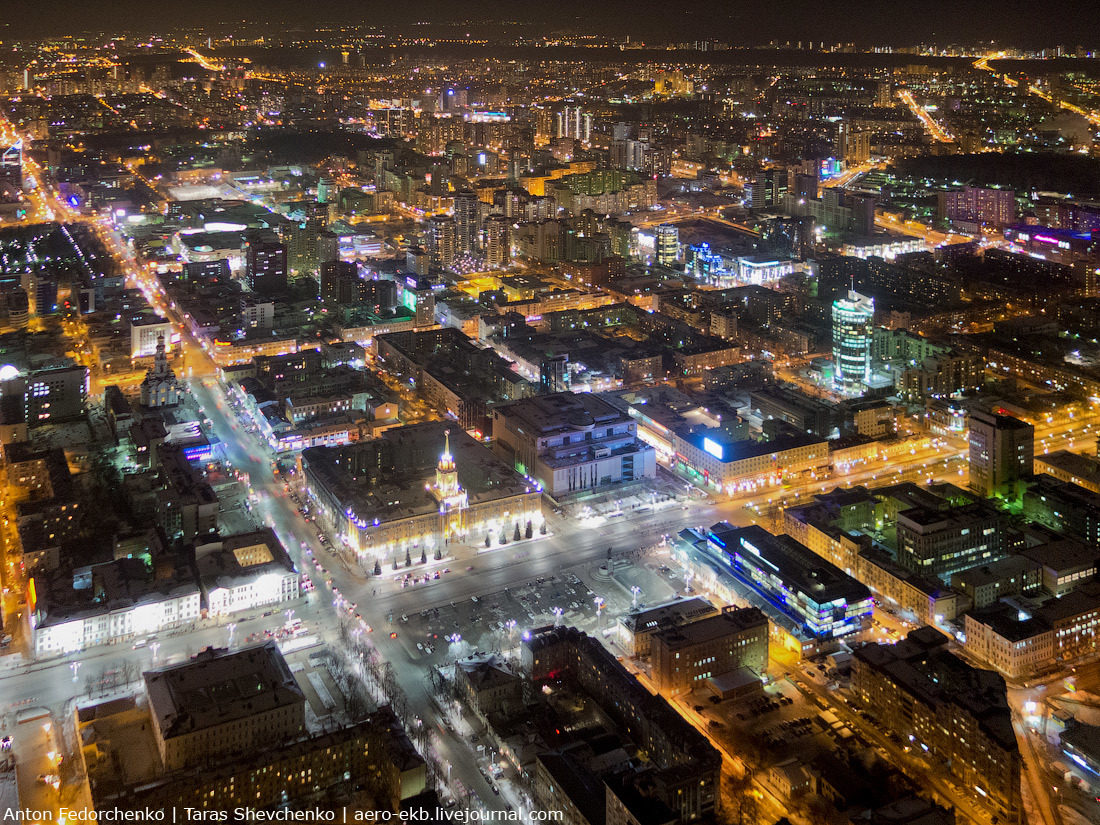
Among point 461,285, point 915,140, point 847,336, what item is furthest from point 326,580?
point 915,140

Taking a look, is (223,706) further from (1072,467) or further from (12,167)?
(12,167)

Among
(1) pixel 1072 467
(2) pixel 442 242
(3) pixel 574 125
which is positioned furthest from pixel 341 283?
(3) pixel 574 125

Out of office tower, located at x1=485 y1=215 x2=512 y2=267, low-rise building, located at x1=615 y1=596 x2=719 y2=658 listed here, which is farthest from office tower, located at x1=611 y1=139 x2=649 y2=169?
low-rise building, located at x1=615 y1=596 x2=719 y2=658

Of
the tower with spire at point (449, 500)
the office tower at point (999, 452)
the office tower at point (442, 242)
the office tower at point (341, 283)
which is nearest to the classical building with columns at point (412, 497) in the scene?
the tower with spire at point (449, 500)

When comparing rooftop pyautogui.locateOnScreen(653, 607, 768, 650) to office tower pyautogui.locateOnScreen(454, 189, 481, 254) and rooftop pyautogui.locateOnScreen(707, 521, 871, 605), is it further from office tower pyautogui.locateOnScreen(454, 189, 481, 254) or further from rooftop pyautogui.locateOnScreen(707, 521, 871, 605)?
office tower pyautogui.locateOnScreen(454, 189, 481, 254)

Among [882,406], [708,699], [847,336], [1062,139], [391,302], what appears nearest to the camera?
[708,699]

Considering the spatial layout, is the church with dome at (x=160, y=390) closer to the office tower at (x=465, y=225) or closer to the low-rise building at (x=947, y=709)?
the office tower at (x=465, y=225)

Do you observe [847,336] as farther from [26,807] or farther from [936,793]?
[26,807]
